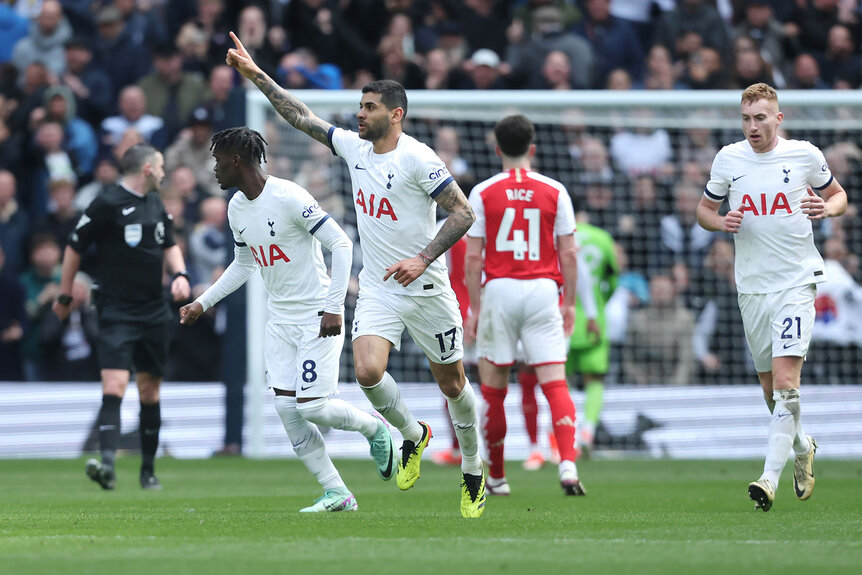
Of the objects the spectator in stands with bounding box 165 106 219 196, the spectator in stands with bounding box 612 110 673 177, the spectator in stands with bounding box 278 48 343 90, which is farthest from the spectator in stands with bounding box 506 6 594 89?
the spectator in stands with bounding box 165 106 219 196

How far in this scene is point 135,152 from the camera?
11.0m

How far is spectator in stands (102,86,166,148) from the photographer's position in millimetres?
17359

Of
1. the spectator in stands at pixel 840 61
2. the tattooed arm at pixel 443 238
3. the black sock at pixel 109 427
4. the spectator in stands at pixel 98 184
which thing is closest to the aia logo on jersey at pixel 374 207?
the tattooed arm at pixel 443 238

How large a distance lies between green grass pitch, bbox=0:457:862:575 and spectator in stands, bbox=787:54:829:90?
24.4 ft

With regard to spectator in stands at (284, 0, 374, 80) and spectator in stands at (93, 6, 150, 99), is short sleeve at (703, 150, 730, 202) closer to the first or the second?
spectator in stands at (284, 0, 374, 80)

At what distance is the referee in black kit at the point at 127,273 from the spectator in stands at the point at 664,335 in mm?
6800

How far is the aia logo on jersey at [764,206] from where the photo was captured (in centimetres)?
862

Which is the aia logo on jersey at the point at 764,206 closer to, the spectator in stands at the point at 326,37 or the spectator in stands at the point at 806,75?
the spectator in stands at the point at 806,75

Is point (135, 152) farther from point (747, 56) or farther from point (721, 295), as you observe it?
point (747, 56)

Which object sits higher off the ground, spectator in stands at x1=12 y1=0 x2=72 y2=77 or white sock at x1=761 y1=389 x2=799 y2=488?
spectator in stands at x1=12 y1=0 x2=72 y2=77

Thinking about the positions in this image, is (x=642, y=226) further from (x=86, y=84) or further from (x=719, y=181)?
(x=719, y=181)

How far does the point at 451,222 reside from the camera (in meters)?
7.84

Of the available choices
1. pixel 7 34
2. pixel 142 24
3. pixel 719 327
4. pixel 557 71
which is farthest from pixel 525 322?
pixel 7 34

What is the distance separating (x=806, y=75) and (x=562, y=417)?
948 centimetres
